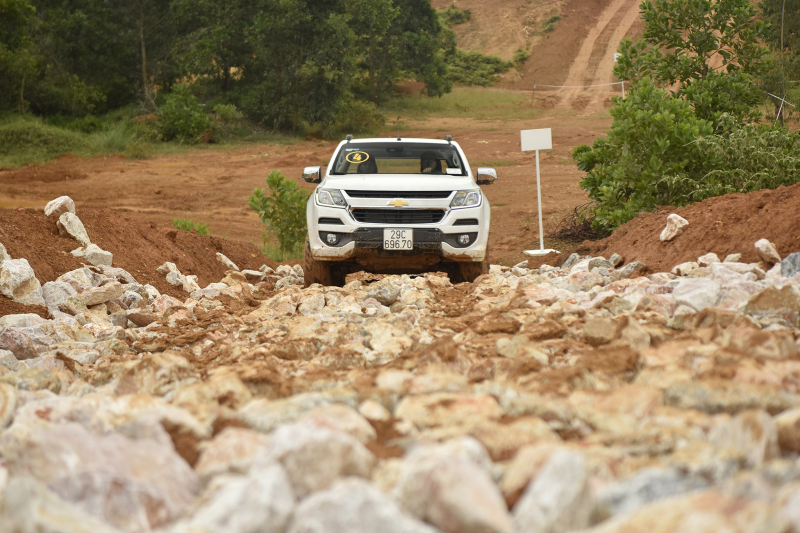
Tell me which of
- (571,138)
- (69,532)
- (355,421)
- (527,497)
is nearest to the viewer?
(69,532)

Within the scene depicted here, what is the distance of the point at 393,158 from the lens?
8.45m

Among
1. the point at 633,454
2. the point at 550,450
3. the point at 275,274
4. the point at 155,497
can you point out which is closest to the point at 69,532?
the point at 155,497

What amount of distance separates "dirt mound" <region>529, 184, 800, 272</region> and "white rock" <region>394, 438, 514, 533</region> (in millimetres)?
5233

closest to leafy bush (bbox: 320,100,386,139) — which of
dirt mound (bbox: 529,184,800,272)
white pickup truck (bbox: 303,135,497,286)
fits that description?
dirt mound (bbox: 529,184,800,272)

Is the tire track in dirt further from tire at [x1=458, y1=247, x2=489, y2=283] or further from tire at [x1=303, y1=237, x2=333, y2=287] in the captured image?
tire at [x1=303, y1=237, x2=333, y2=287]

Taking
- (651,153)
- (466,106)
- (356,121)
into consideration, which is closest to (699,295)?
(651,153)

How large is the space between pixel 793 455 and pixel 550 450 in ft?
2.59

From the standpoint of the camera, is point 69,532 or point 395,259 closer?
point 69,532

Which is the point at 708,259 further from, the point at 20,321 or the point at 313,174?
the point at 20,321

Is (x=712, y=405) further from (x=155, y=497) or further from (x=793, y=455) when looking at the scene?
(x=155, y=497)

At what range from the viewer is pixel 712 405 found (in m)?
2.74

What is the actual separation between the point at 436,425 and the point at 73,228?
23.5ft

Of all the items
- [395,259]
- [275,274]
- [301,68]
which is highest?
[301,68]

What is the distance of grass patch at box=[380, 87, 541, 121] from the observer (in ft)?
117
